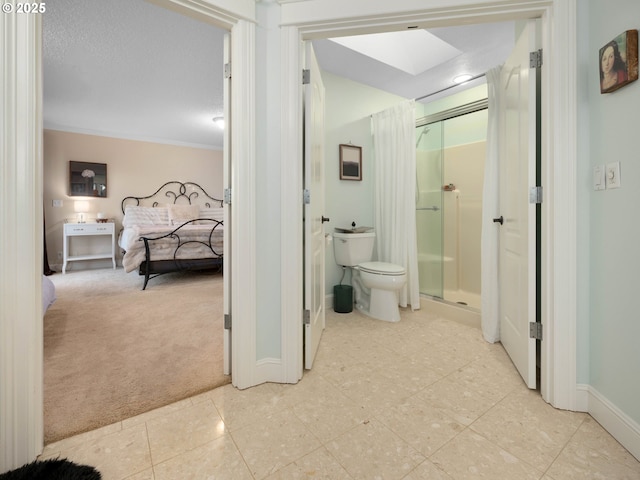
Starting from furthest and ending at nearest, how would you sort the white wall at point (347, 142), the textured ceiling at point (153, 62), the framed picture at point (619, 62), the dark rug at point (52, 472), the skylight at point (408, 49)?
1. the white wall at point (347, 142)
2. the skylight at point (408, 49)
3. the textured ceiling at point (153, 62)
4. the framed picture at point (619, 62)
5. the dark rug at point (52, 472)

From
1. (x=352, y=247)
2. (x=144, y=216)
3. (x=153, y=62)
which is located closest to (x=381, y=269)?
(x=352, y=247)

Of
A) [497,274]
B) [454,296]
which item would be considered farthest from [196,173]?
[497,274]

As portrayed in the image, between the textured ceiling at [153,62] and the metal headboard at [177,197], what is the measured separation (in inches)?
60.9

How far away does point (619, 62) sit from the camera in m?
1.13

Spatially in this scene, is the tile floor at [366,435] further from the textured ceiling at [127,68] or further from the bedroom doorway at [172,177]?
the textured ceiling at [127,68]

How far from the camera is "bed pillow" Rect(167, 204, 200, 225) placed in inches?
216

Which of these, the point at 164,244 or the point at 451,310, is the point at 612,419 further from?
the point at 164,244

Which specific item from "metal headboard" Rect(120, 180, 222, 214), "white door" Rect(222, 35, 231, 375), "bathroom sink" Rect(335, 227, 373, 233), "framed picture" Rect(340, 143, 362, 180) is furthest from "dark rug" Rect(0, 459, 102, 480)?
"metal headboard" Rect(120, 180, 222, 214)

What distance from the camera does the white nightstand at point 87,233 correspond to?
185 inches

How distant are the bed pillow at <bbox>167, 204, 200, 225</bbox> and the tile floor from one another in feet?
15.3

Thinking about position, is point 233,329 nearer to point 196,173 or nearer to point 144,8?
point 144,8

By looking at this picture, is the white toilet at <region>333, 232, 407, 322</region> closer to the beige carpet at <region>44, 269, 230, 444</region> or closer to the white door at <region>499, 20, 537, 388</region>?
the white door at <region>499, 20, 537, 388</region>

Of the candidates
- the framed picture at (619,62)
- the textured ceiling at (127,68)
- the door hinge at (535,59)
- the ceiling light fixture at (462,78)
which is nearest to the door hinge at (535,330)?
the framed picture at (619,62)

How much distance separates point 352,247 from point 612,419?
1.94 meters
